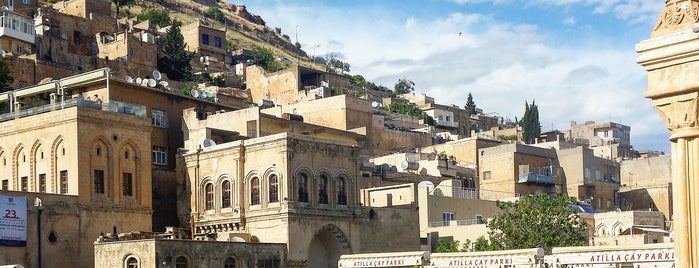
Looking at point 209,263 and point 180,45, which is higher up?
point 180,45

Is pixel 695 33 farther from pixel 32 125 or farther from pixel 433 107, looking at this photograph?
pixel 433 107

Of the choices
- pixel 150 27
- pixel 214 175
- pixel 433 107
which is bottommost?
pixel 214 175

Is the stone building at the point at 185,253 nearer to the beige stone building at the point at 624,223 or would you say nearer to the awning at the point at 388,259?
the awning at the point at 388,259

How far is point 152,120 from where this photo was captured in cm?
4566

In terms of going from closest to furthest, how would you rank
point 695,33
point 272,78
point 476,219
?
point 695,33
point 476,219
point 272,78

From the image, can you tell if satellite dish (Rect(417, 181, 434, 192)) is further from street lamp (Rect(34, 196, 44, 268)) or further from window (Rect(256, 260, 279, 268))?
street lamp (Rect(34, 196, 44, 268))

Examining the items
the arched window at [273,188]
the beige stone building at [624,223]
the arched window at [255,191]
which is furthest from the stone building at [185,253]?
the beige stone building at [624,223]

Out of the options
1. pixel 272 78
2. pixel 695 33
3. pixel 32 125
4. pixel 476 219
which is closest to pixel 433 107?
pixel 272 78

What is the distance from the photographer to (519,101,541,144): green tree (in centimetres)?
8951

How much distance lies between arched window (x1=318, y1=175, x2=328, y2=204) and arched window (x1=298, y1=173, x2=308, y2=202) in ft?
2.46

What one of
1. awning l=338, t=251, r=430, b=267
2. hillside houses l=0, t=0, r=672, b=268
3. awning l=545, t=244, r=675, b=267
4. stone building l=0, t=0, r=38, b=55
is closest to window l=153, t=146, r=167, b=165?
hillside houses l=0, t=0, r=672, b=268

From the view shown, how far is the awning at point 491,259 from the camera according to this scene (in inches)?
1051

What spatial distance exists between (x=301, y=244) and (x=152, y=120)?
33.7 feet

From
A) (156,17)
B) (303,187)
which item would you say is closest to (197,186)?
(303,187)
